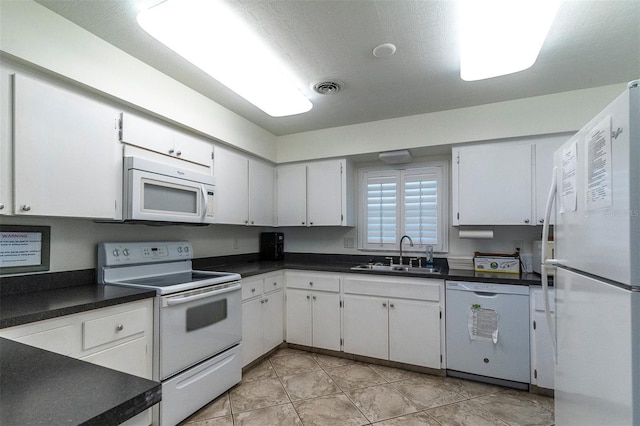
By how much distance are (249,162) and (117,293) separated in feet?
5.98

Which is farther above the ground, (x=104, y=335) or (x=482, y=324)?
(x=104, y=335)

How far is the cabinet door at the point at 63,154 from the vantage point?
4.95 ft

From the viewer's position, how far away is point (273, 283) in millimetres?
3080

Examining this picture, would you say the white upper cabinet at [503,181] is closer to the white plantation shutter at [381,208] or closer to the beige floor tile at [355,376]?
the white plantation shutter at [381,208]

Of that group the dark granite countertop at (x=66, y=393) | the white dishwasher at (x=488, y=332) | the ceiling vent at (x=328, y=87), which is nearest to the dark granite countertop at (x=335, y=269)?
the white dishwasher at (x=488, y=332)

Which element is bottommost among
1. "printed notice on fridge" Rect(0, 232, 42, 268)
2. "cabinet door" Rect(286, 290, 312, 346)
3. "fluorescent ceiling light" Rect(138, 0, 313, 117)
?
"cabinet door" Rect(286, 290, 312, 346)

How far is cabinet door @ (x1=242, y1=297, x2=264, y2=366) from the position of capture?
264 cm

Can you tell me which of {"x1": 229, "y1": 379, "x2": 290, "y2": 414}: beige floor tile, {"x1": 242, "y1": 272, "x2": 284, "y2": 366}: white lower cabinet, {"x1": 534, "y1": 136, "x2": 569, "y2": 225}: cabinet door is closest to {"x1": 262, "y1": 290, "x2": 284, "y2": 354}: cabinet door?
{"x1": 242, "y1": 272, "x2": 284, "y2": 366}: white lower cabinet

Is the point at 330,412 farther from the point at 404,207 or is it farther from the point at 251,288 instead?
the point at 404,207

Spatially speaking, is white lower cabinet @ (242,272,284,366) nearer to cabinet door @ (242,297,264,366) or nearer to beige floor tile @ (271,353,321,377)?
cabinet door @ (242,297,264,366)

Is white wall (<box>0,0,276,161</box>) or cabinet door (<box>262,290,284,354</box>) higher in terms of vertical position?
white wall (<box>0,0,276,161</box>)

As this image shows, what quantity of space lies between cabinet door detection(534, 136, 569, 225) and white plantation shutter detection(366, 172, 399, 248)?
132 cm

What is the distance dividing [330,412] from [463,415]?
35.7 inches

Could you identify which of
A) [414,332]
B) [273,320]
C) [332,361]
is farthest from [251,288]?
[414,332]
